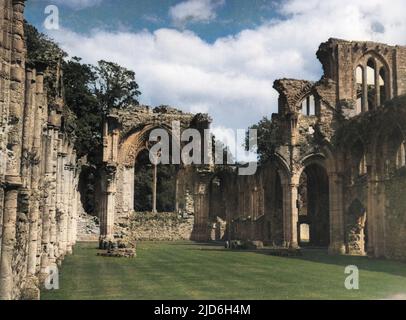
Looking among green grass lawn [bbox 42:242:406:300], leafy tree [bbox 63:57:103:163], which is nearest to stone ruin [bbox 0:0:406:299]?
green grass lawn [bbox 42:242:406:300]

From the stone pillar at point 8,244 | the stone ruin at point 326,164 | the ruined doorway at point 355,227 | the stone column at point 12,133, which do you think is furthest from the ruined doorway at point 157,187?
the stone pillar at point 8,244

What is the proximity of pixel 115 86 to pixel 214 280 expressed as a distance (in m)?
38.7

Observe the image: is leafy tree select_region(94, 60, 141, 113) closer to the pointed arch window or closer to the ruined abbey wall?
the pointed arch window

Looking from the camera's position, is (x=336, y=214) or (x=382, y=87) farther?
(x=382, y=87)

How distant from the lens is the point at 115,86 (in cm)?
4797

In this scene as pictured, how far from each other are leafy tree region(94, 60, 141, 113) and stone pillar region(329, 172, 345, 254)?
88.5 feet

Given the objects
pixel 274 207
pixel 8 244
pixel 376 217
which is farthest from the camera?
pixel 274 207

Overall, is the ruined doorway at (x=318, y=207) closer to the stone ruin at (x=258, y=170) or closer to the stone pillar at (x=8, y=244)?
the stone ruin at (x=258, y=170)

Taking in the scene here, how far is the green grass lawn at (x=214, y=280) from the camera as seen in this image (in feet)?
30.7

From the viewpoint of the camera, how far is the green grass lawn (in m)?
9.37

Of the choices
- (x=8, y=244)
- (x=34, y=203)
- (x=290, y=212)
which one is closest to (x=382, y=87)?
(x=290, y=212)

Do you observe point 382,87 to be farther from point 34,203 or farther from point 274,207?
point 34,203

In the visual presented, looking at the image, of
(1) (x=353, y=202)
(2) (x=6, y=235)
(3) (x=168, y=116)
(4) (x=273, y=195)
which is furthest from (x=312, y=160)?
(2) (x=6, y=235)

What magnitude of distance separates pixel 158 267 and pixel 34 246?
5383 mm
